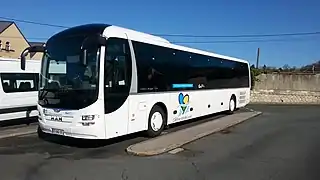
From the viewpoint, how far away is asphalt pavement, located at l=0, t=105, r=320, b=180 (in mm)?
7578

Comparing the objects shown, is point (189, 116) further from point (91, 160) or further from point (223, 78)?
point (91, 160)

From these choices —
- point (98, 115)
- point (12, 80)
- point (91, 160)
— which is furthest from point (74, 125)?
point (12, 80)

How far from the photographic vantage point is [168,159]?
907 cm

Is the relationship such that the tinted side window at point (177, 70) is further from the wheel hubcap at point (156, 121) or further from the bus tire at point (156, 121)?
the wheel hubcap at point (156, 121)

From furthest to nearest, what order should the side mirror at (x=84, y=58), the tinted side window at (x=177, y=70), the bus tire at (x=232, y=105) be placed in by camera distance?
the bus tire at (x=232, y=105), the tinted side window at (x=177, y=70), the side mirror at (x=84, y=58)

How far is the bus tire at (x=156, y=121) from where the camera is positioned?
12172mm

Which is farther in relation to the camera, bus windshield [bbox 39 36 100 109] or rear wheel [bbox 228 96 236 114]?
rear wheel [bbox 228 96 236 114]

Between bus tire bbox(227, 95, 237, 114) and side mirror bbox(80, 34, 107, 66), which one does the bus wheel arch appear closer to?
side mirror bbox(80, 34, 107, 66)

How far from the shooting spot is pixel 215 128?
14.5m

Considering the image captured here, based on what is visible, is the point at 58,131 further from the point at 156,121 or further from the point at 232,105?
the point at 232,105

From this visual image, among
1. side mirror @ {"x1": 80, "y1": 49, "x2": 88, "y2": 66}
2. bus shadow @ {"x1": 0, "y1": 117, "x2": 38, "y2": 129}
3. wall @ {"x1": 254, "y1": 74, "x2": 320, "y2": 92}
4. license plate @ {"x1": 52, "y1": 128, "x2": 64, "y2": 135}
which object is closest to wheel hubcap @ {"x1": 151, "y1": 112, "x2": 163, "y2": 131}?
license plate @ {"x1": 52, "y1": 128, "x2": 64, "y2": 135}

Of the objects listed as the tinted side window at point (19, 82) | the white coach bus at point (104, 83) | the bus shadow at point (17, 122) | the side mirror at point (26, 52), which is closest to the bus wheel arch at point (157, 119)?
the white coach bus at point (104, 83)

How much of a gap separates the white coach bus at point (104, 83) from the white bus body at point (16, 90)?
3.66m

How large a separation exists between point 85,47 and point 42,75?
1.91 meters
